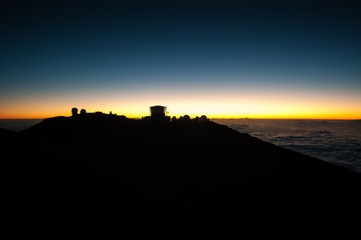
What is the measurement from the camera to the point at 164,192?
12453 mm

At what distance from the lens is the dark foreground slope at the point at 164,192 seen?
272 inches

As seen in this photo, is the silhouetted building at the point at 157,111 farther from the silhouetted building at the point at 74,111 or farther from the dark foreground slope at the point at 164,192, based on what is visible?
the silhouetted building at the point at 74,111

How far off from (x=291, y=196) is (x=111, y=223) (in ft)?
50.1

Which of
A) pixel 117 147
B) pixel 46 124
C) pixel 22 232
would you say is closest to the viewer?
pixel 22 232

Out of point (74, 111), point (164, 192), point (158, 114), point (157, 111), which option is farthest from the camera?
point (157, 111)

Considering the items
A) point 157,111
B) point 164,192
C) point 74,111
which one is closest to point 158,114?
point 157,111

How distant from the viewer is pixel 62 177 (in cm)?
976

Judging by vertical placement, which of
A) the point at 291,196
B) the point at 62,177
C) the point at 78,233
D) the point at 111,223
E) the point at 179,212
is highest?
the point at 62,177

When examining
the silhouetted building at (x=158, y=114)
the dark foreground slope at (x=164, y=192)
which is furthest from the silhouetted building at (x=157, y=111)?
the dark foreground slope at (x=164, y=192)

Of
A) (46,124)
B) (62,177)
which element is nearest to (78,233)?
(62,177)

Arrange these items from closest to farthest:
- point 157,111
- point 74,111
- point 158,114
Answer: point 74,111, point 158,114, point 157,111

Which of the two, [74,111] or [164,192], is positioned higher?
[74,111]

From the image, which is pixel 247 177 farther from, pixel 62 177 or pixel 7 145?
pixel 7 145

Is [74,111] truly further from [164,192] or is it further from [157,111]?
[164,192]
